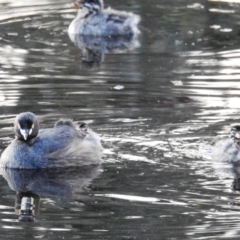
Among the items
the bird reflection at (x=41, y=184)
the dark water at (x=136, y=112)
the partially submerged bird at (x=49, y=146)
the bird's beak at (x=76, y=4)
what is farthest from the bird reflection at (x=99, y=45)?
the bird reflection at (x=41, y=184)

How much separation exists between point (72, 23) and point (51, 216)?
977 centimetres

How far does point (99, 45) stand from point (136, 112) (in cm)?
532

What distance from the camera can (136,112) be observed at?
543 inches

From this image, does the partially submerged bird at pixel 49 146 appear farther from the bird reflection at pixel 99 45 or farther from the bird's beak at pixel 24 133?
the bird reflection at pixel 99 45

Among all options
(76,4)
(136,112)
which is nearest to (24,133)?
(136,112)

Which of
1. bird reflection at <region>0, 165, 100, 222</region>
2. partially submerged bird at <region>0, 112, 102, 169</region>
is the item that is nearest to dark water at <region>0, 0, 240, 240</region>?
bird reflection at <region>0, 165, 100, 222</region>

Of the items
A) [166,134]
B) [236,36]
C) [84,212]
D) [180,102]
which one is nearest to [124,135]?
[166,134]

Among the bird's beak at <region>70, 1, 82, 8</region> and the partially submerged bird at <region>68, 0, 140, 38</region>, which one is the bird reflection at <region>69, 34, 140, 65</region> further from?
the bird's beak at <region>70, 1, 82, 8</region>

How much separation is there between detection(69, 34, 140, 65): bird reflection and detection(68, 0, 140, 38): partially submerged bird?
13 cm

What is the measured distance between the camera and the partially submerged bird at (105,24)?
19.4 metres

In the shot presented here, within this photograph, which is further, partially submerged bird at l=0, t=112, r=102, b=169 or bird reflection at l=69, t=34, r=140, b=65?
bird reflection at l=69, t=34, r=140, b=65

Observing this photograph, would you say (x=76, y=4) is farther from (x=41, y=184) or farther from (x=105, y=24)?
(x=41, y=184)

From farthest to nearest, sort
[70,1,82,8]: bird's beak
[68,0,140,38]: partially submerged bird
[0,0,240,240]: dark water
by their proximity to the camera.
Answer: [70,1,82,8]: bird's beak, [68,0,140,38]: partially submerged bird, [0,0,240,240]: dark water

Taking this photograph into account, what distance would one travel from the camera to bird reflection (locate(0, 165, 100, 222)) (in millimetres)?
10788
